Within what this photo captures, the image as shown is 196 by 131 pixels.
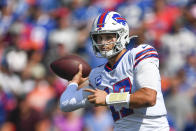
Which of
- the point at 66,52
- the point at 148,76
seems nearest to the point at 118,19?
the point at 148,76

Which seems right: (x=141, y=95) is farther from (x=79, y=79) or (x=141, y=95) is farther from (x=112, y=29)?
(x=79, y=79)

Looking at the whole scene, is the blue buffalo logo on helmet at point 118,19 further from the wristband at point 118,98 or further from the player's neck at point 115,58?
the wristband at point 118,98

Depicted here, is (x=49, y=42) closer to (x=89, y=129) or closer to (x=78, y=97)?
(x=89, y=129)

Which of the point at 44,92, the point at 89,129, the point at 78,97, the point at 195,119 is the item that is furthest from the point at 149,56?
the point at 44,92

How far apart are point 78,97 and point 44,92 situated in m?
3.61

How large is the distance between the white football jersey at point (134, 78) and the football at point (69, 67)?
1.03 feet

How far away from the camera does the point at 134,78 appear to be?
3361mm

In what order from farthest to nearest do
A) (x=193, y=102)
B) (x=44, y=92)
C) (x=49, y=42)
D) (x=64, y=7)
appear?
(x=64, y=7)
(x=49, y=42)
(x=44, y=92)
(x=193, y=102)

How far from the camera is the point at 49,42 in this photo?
8359 mm

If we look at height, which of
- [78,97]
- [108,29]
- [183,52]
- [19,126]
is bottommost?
[19,126]

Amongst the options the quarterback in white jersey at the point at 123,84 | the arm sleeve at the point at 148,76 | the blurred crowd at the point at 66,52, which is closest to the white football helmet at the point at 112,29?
the quarterback in white jersey at the point at 123,84

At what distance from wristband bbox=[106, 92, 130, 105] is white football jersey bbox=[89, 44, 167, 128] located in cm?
6

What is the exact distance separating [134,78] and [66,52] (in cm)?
442

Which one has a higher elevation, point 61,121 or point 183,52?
point 183,52
